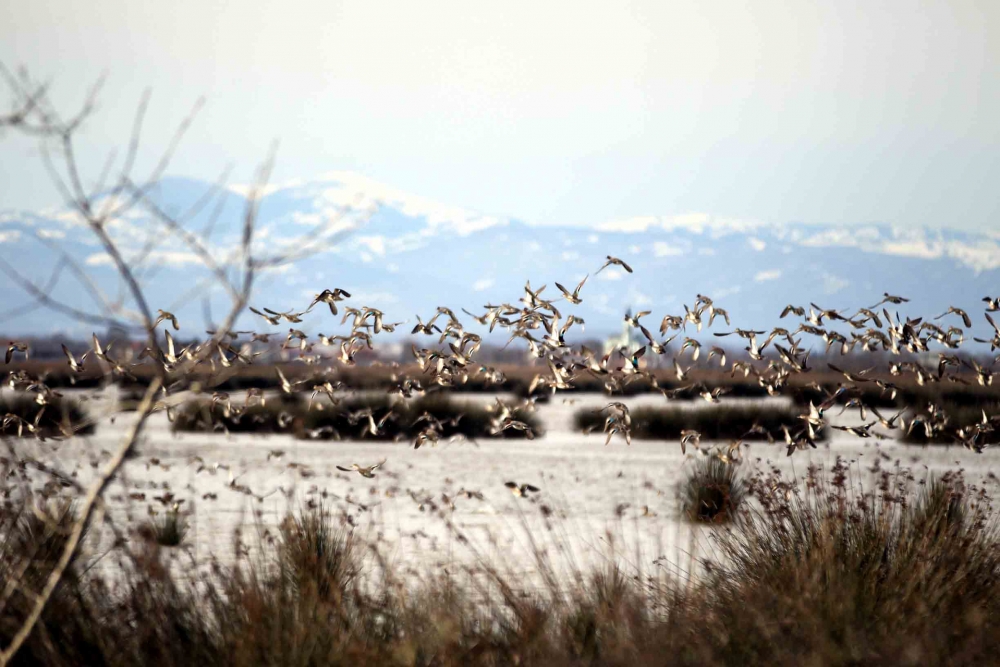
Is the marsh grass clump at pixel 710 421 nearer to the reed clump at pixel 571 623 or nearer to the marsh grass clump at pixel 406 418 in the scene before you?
the marsh grass clump at pixel 406 418

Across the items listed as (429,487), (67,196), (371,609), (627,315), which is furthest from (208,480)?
(67,196)

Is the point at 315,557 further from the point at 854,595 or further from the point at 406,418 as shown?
the point at 406,418

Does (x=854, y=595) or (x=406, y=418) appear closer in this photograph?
(x=854, y=595)

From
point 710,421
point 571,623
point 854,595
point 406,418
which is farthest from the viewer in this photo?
point 710,421

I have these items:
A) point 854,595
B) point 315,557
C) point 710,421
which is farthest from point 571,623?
point 710,421

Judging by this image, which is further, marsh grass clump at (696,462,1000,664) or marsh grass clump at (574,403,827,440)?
marsh grass clump at (574,403,827,440)

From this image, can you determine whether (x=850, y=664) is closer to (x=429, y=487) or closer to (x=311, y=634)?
(x=311, y=634)

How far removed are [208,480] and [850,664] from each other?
9.01 m

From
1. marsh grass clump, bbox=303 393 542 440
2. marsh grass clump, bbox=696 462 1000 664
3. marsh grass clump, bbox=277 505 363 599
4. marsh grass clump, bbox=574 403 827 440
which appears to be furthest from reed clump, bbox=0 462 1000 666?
marsh grass clump, bbox=574 403 827 440

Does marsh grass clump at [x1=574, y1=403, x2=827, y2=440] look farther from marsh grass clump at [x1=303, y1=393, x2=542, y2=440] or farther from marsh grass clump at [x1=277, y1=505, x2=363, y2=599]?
marsh grass clump at [x1=277, y1=505, x2=363, y2=599]

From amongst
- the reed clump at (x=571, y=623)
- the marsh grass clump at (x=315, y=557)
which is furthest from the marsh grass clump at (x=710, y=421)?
the reed clump at (x=571, y=623)

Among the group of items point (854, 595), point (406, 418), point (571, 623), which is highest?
point (406, 418)

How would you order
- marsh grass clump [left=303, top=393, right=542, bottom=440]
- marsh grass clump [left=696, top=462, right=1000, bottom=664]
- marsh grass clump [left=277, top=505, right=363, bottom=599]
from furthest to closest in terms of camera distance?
marsh grass clump [left=303, top=393, right=542, bottom=440]
marsh grass clump [left=277, top=505, right=363, bottom=599]
marsh grass clump [left=696, top=462, right=1000, bottom=664]

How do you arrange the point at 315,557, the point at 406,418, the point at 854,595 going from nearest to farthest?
1. the point at 854,595
2. the point at 315,557
3. the point at 406,418
